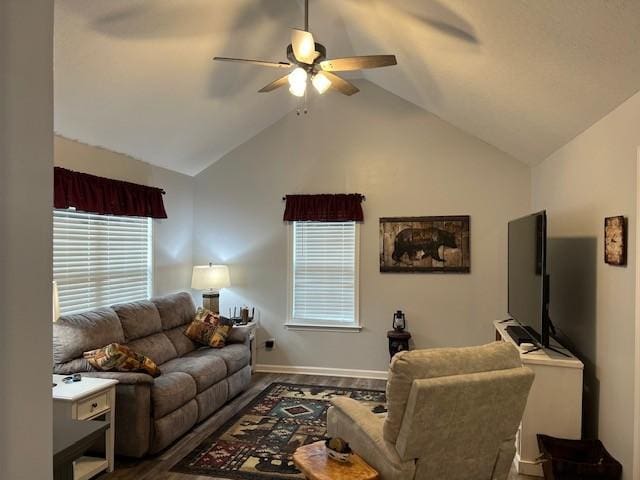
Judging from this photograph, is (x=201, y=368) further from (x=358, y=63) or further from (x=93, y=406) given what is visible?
(x=358, y=63)

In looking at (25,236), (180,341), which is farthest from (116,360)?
(25,236)

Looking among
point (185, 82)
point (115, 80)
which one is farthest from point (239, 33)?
point (115, 80)

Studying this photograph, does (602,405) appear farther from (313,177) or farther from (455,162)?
(313,177)

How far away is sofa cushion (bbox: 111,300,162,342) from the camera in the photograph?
4.15 metres

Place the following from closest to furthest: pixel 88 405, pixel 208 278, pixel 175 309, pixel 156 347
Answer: pixel 88 405 → pixel 156 347 → pixel 175 309 → pixel 208 278

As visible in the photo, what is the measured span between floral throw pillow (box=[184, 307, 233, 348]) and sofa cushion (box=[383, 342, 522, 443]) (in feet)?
9.64

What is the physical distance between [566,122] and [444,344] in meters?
2.86

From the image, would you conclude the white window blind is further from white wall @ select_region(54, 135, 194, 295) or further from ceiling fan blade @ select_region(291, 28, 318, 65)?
ceiling fan blade @ select_region(291, 28, 318, 65)

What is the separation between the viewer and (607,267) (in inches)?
116

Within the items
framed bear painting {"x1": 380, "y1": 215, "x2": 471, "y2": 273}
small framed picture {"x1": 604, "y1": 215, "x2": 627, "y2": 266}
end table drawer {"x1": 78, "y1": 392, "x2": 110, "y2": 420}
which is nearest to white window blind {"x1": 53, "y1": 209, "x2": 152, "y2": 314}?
end table drawer {"x1": 78, "y1": 392, "x2": 110, "y2": 420}

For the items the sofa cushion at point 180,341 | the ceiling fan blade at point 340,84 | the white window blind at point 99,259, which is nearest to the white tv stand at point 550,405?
the ceiling fan blade at point 340,84

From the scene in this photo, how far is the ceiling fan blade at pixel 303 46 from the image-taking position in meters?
2.78

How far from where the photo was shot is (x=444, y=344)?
5.34m

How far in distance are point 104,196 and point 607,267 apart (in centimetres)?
409
